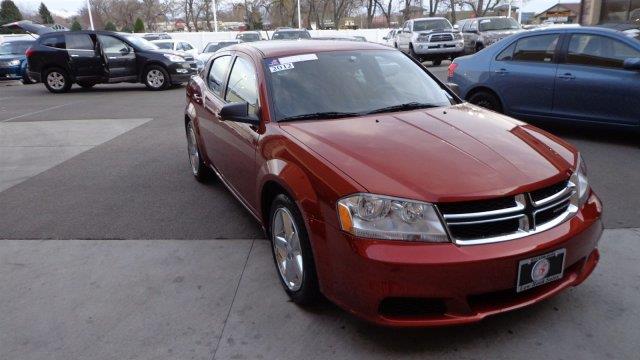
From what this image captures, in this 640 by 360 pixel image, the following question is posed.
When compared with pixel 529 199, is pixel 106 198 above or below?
below

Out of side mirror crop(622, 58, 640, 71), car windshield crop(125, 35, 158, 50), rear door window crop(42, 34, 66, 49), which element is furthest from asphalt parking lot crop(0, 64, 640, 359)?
rear door window crop(42, 34, 66, 49)

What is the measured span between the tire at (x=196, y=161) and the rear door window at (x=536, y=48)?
467 centimetres

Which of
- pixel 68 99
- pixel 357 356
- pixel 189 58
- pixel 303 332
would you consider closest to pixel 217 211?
pixel 303 332

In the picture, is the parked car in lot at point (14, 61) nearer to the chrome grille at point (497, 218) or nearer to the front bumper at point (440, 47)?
the front bumper at point (440, 47)

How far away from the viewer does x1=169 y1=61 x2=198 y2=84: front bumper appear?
16.2m

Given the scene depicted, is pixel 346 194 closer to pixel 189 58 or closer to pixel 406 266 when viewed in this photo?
pixel 406 266

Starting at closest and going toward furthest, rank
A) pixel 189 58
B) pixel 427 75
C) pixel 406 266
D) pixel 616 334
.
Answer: pixel 406 266 < pixel 616 334 < pixel 427 75 < pixel 189 58

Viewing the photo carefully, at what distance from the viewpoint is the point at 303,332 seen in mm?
2992

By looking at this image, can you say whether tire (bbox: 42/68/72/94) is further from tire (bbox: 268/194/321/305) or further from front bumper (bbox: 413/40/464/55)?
tire (bbox: 268/194/321/305)

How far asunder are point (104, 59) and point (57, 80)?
193 centimetres

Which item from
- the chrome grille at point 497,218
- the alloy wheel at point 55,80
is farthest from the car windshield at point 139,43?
the chrome grille at point 497,218

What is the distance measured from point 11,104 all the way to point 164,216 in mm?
11807

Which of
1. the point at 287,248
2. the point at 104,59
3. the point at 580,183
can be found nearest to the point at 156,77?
the point at 104,59

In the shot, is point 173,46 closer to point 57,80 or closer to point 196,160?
point 57,80
